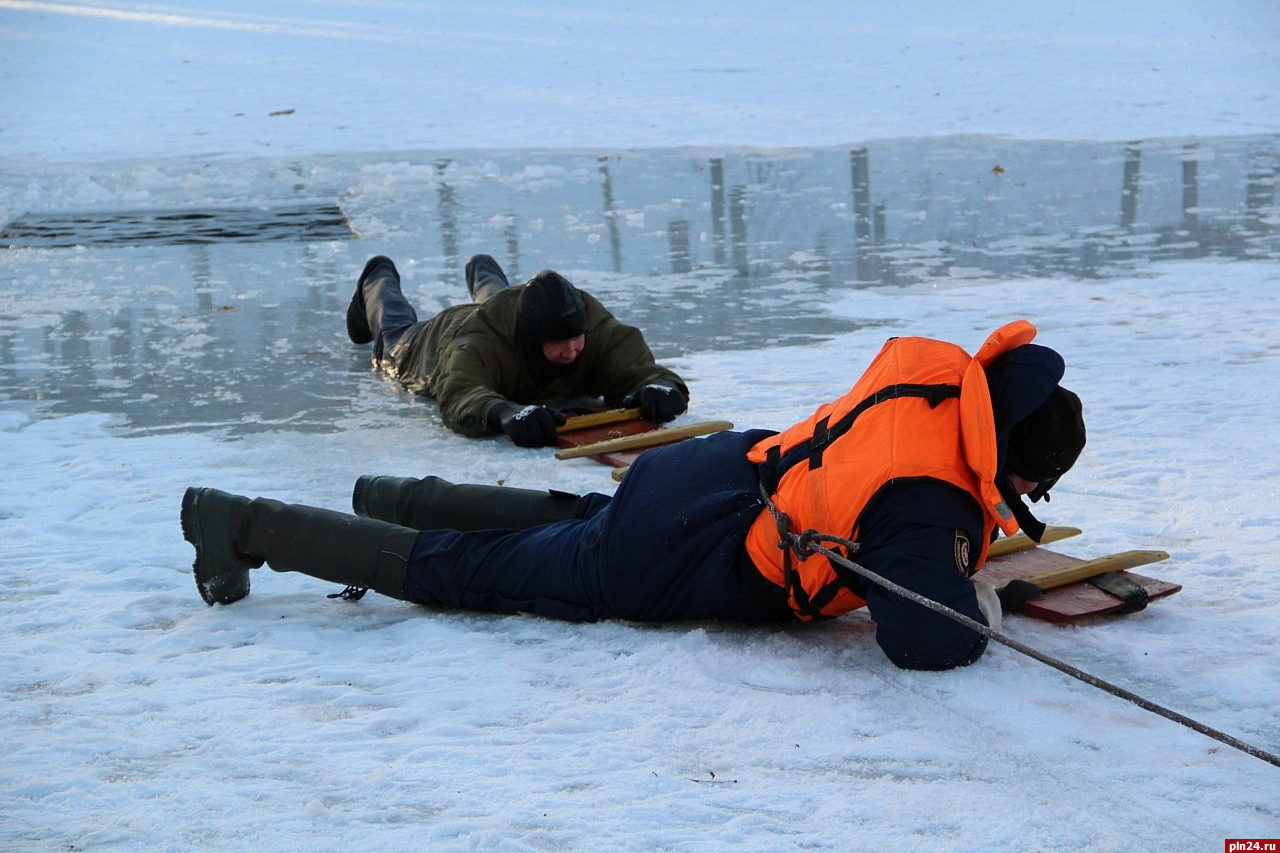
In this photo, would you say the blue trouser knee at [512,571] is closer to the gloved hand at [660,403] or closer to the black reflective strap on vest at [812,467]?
the black reflective strap on vest at [812,467]

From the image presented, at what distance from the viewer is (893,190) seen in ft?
38.4

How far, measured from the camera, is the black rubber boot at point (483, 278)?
656 cm

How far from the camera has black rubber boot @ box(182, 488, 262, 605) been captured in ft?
11.8

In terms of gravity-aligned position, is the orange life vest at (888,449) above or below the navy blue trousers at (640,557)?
above

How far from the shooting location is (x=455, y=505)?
3.88 meters

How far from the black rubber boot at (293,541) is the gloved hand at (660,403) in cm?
194

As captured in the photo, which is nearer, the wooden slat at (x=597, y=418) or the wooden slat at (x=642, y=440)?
the wooden slat at (x=642, y=440)

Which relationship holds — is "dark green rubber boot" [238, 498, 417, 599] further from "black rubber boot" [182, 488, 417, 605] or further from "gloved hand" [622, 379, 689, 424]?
"gloved hand" [622, 379, 689, 424]

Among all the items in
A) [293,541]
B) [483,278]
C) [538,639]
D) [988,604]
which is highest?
[483,278]

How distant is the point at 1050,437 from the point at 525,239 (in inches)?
298

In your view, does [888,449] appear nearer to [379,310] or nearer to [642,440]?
[642,440]

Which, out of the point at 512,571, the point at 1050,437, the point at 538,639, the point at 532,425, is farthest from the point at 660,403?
the point at 1050,437

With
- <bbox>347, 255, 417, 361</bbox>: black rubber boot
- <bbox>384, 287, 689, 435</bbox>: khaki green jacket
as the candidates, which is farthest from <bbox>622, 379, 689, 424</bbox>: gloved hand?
<bbox>347, 255, 417, 361</bbox>: black rubber boot

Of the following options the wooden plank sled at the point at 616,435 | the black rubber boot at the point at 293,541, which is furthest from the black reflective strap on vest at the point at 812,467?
the wooden plank sled at the point at 616,435
